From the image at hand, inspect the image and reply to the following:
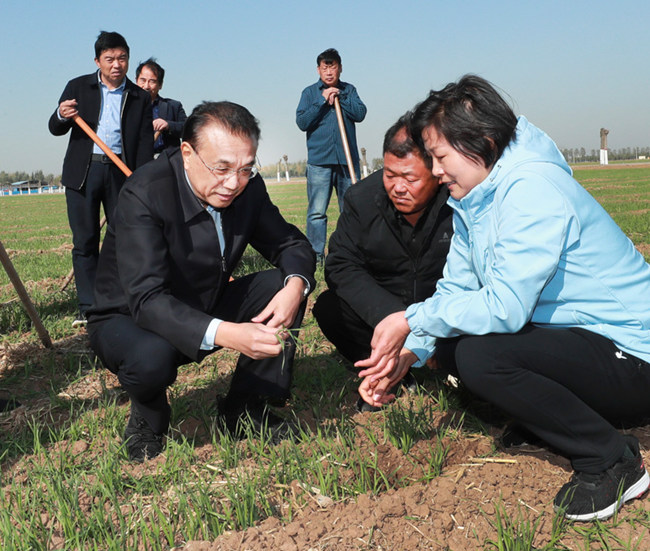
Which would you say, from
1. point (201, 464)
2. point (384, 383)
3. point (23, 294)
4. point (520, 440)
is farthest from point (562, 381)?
point (23, 294)

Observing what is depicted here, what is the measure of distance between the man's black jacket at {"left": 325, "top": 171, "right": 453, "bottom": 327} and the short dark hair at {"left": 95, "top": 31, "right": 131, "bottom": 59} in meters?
2.61

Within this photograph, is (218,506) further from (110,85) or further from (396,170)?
(110,85)

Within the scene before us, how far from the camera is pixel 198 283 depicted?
113 inches

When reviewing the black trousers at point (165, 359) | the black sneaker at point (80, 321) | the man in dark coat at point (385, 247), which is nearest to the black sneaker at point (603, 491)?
the man in dark coat at point (385, 247)

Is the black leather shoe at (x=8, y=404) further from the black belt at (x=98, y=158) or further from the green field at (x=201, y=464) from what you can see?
the black belt at (x=98, y=158)

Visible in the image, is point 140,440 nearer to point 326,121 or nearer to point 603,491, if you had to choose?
point 603,491

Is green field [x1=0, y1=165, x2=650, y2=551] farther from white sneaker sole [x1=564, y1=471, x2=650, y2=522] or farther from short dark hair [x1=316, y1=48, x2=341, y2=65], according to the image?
short dark hair [x1=316, y1=48, x2=341, y2=65]

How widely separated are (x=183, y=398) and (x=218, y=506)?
3.78 ft

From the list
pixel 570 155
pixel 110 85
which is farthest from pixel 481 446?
pixel 570 155

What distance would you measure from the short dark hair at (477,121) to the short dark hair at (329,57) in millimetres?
4295

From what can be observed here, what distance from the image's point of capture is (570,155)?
8450cm

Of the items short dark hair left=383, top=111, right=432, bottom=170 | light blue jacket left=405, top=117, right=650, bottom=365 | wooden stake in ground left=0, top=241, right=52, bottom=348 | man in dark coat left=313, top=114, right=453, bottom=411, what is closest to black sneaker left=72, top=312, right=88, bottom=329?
wooden stake in ground left=0, top=241, right=52, bottom=348

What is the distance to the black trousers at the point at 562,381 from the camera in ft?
7.29

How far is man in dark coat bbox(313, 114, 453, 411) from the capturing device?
116 inches
